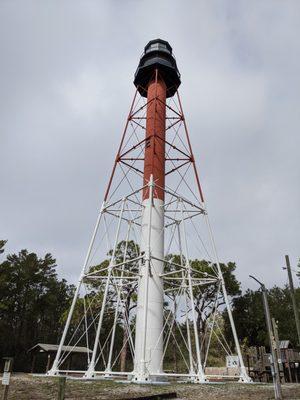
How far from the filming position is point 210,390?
13094mm

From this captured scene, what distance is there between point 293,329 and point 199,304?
1515cm

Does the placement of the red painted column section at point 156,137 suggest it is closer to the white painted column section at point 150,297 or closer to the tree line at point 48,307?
the white painted column section at point 150,297

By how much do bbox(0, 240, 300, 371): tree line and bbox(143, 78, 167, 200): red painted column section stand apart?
1603cm

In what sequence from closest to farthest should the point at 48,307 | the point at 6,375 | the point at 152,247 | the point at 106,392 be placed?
1. the point at 6,375
2. the point at 106,392
3. the point at 152,247
4. the point at 48,307

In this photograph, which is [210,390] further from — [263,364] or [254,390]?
[263,364]

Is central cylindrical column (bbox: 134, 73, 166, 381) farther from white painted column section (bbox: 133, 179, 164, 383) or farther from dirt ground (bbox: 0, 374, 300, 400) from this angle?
dirt ground (bbox: 0, 374, 300, 400)

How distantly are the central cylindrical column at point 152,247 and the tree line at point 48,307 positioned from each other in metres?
16.2

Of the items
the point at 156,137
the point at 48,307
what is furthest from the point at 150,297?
the point at 48,307

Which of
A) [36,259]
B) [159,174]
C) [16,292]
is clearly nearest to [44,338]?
[16,292]

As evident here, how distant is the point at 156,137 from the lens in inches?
885

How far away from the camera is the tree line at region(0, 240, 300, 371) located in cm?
4444

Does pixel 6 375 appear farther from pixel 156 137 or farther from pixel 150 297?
pixel 156 137

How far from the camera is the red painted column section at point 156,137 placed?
21.3 meters

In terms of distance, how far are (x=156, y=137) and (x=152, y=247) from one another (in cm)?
694
